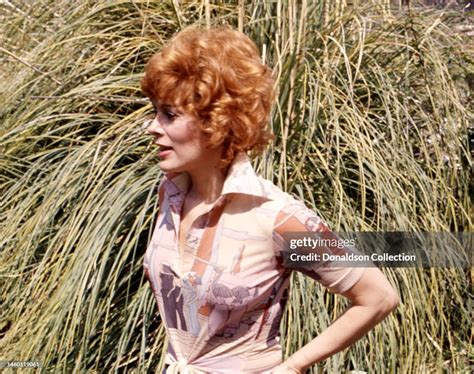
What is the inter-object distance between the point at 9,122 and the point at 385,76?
174cm

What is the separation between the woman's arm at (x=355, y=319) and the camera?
1926 millimetres

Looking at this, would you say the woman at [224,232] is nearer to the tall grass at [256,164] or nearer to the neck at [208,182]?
the neck at [208,182]

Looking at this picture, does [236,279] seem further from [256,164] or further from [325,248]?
[256,164]

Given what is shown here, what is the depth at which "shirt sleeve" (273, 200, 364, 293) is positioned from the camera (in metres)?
1.89

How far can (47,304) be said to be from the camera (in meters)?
3.17

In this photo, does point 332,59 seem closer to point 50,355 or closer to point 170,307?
point 50,355

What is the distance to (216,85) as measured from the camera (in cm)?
201

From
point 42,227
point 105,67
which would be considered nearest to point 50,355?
point 42,227
